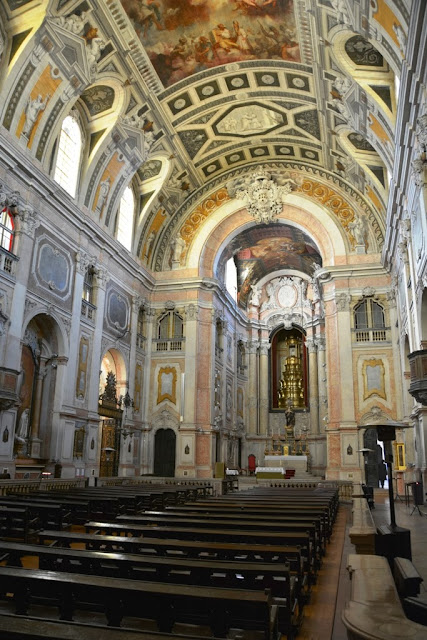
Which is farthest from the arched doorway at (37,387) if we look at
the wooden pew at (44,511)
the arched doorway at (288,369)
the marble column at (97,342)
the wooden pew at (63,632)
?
the arched doorway at (288,369)

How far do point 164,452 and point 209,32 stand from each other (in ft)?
56.5

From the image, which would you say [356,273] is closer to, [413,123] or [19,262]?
[413,123]

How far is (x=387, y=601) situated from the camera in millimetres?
2539

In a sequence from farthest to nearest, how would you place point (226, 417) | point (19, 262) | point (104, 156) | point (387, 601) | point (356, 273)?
point (226, 417)
point (356, 273)
point (104, 156)
point (19, 262)
point (387, 601)

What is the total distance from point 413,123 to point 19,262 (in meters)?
11.3

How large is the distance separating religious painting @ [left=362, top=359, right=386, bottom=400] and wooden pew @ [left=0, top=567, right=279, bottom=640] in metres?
20.1

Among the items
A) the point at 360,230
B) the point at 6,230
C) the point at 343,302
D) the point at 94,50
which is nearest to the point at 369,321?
the point at 343,302

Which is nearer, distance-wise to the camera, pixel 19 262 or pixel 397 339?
pixel 19 262

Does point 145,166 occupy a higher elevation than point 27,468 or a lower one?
higher

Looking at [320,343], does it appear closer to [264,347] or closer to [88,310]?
[264,347]

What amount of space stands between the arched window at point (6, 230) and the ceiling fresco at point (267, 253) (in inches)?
549

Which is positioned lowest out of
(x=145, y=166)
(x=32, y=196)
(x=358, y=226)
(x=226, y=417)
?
(x=226, y=417)

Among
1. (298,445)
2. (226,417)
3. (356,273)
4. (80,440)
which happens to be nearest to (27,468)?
(80,440)

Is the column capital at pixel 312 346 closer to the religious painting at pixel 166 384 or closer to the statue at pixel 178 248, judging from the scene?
the statue at pixel 178 248
